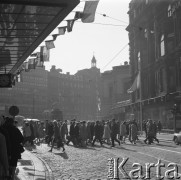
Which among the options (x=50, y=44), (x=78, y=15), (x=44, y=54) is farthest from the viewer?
(x=44, y=54)

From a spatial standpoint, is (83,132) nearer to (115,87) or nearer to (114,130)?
(114,130)

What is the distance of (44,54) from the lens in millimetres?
18531

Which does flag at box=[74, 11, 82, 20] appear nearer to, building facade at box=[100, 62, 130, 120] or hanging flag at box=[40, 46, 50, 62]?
hanging flag at box=[40, 46, 50, 62]

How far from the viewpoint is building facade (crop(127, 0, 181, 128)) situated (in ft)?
157

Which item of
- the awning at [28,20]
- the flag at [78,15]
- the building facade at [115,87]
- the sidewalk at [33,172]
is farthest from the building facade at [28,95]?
the awning at [28,20]

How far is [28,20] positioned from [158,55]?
46667 mm

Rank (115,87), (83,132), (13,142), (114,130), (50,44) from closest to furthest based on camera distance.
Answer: (13,142), (50,44), (114,130), (83,132), (115,87)

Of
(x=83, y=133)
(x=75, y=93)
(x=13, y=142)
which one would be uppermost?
(x=75, y=93)

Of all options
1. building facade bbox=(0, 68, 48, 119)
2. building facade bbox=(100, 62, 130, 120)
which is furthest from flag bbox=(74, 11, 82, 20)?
building facade bbox=(0, 68, 48, 119)

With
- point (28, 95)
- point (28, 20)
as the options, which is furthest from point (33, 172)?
point (28, 95)

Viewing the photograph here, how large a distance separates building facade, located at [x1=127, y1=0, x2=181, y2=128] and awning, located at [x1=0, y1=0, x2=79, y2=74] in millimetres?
34914

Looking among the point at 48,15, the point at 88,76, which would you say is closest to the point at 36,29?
the point at 48,15

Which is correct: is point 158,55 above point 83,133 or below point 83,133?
above

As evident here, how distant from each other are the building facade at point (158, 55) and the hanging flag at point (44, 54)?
93.3ft
